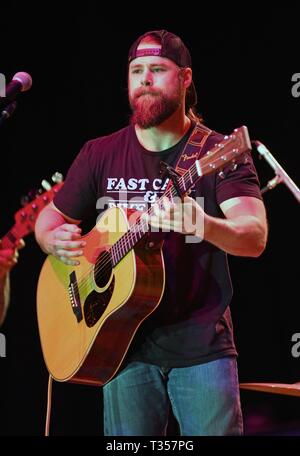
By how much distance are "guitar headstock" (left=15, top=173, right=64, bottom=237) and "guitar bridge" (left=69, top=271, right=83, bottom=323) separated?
920 mm

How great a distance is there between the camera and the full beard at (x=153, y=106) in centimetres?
307

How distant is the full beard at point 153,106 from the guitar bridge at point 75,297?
32.3 inches

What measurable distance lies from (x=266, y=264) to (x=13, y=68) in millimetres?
2134

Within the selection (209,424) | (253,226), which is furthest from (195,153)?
(209,424)

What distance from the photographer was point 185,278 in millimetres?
2877

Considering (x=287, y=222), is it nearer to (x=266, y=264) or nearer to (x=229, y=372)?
(x=266, y=264)

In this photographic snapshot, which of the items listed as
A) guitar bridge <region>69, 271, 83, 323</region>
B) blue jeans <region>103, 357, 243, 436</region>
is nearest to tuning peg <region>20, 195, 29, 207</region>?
guitar bridge <region>69, 271, 83, 323</region>

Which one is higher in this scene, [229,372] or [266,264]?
[266,264]

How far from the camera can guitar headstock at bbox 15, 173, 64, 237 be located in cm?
430

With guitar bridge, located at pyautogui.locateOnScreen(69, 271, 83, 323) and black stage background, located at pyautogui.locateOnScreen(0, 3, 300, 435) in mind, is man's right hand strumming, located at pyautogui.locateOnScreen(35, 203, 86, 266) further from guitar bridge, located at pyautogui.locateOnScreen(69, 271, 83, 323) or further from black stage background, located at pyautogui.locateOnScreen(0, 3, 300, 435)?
black stage background, located at pyautogui.locateOnScreen(0, 3, 300, 435)

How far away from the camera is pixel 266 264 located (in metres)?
4.39
